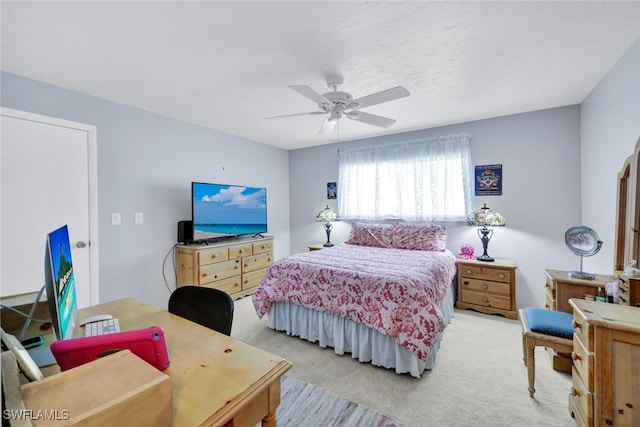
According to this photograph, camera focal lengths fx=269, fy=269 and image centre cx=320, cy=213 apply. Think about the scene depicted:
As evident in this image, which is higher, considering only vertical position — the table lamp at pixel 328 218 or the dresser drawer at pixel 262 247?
the table lamp at pixel 328 218

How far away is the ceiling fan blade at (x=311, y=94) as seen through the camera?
6.31 ft

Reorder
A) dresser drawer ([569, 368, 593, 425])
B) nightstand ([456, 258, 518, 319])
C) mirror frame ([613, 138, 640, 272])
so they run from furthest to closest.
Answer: nightstand ([456, 258, 518, 319])
mirror frame ([613, 138, 640, 272])
dresser drawer ([569, 368, 593, 425])

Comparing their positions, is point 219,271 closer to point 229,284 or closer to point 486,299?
point 229,284

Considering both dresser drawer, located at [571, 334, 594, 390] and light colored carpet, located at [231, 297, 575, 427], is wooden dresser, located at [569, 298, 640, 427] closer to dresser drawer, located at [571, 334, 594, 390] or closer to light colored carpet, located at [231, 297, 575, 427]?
dresser drawer, located at [571, 334, 594, 390]

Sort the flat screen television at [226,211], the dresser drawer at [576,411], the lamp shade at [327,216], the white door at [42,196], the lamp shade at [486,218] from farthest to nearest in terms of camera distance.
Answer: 1. the lamp shade at [327,216]
2. the flat screen television at [226,211]
3. the lamp shade at [486,218]
4. the white door at [42,196]
5. the dresser drawer at [576,411]

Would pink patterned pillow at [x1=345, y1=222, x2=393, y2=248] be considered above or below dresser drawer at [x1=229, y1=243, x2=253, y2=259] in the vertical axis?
above

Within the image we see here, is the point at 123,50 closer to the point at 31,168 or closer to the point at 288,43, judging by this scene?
the point at 288,43

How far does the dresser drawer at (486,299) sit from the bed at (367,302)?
31 cm

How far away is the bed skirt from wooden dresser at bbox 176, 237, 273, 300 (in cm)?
106

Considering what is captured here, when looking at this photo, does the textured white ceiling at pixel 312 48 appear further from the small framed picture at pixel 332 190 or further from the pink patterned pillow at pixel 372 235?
the small framed picture at pixel 332 190

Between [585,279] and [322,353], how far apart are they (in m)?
2.24

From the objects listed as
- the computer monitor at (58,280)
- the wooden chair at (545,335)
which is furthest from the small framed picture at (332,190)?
the computer monitor at (58,280)

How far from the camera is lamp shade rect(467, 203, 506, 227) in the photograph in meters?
3.20

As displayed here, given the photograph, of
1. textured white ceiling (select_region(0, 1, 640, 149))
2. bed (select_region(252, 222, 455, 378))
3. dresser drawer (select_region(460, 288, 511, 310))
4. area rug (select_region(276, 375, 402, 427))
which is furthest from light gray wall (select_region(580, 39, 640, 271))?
area rug (select_region(276, 375, 402, 427))
